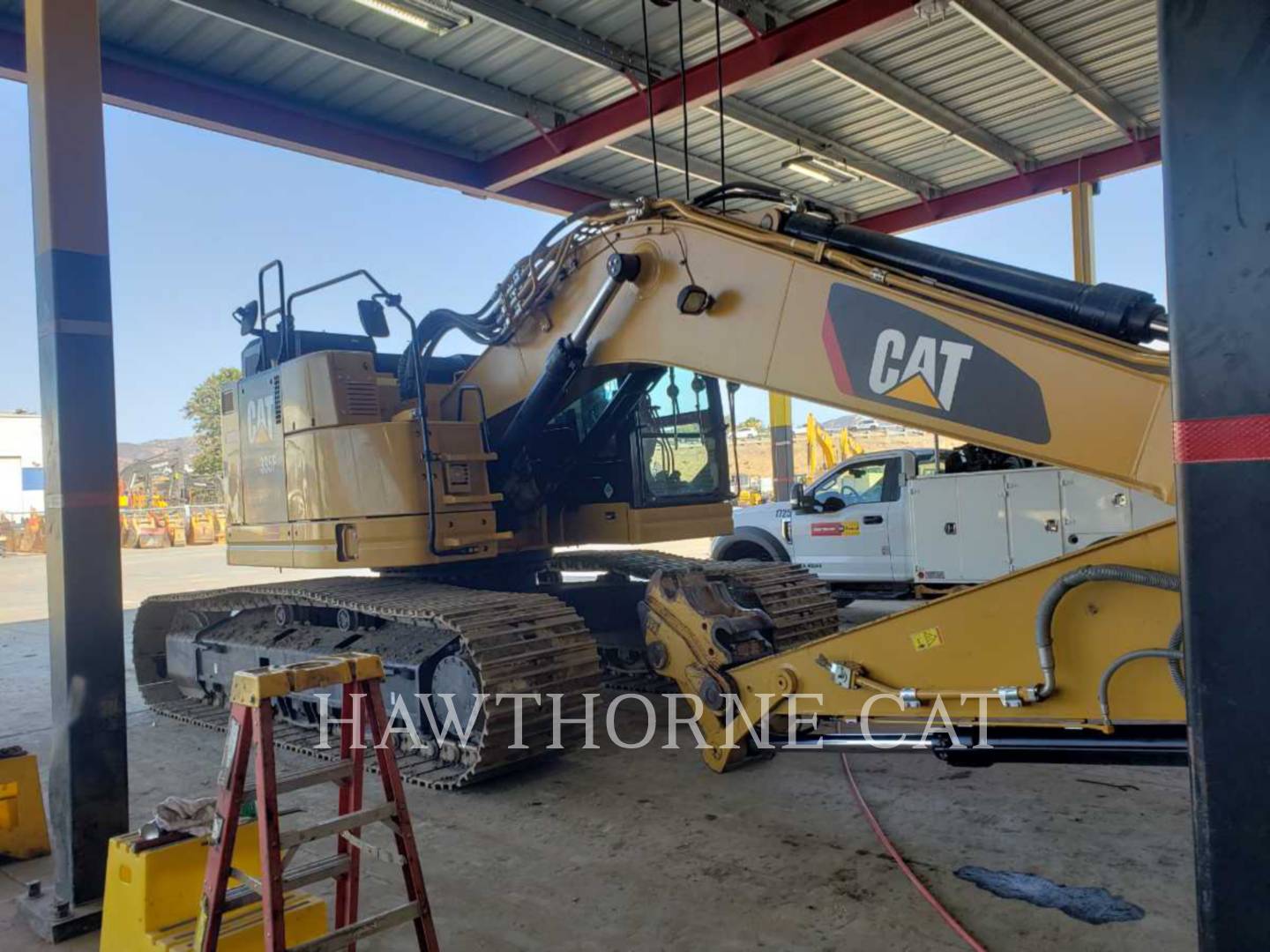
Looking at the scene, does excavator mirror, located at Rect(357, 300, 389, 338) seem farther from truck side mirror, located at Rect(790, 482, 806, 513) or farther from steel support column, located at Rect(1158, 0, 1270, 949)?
truck side mirror, located at Rect(790, 482, 806, 513)

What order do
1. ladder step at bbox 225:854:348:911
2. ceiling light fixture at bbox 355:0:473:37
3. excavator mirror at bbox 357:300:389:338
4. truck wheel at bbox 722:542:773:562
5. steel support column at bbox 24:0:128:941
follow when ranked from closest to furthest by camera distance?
ladder step at bbox 225:854:348:911 → steel support column at bbox 24:0:128:941 → excavator mirror at bbox 357:300:389:338 → ceiling light fixture at bbox 355:0:473:37 → truck wheel at bbox 722:542:773:562

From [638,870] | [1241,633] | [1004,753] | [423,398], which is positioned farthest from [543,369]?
[1241,633]

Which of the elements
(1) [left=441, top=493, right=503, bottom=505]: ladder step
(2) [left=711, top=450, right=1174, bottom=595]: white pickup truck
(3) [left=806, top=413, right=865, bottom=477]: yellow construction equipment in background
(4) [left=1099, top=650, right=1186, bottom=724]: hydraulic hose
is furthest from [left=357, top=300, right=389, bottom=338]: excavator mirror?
(3) [left=806, top=413, right=865, bottom=477]: yellow construction equipment in background

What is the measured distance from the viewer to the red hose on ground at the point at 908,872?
3.46 m

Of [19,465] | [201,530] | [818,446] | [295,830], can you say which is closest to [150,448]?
[19,465]

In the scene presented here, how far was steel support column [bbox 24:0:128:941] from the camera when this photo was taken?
13.1 feet

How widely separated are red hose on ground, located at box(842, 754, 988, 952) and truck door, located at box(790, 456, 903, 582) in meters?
6.26

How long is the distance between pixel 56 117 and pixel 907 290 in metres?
3.42

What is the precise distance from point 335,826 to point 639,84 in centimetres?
830

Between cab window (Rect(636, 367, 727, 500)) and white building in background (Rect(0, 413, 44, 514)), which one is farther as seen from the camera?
white building in background (Rect(0, 413, 44, 514))

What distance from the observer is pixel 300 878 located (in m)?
3.04

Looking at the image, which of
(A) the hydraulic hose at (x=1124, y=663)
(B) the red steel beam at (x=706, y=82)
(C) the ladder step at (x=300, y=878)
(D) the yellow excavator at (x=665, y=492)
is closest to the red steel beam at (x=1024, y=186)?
(B) the red steel beam at (x=706, y=82)

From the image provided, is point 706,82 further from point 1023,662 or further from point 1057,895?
point 1057,895

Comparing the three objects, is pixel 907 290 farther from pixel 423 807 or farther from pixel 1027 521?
pixel 1027 521
